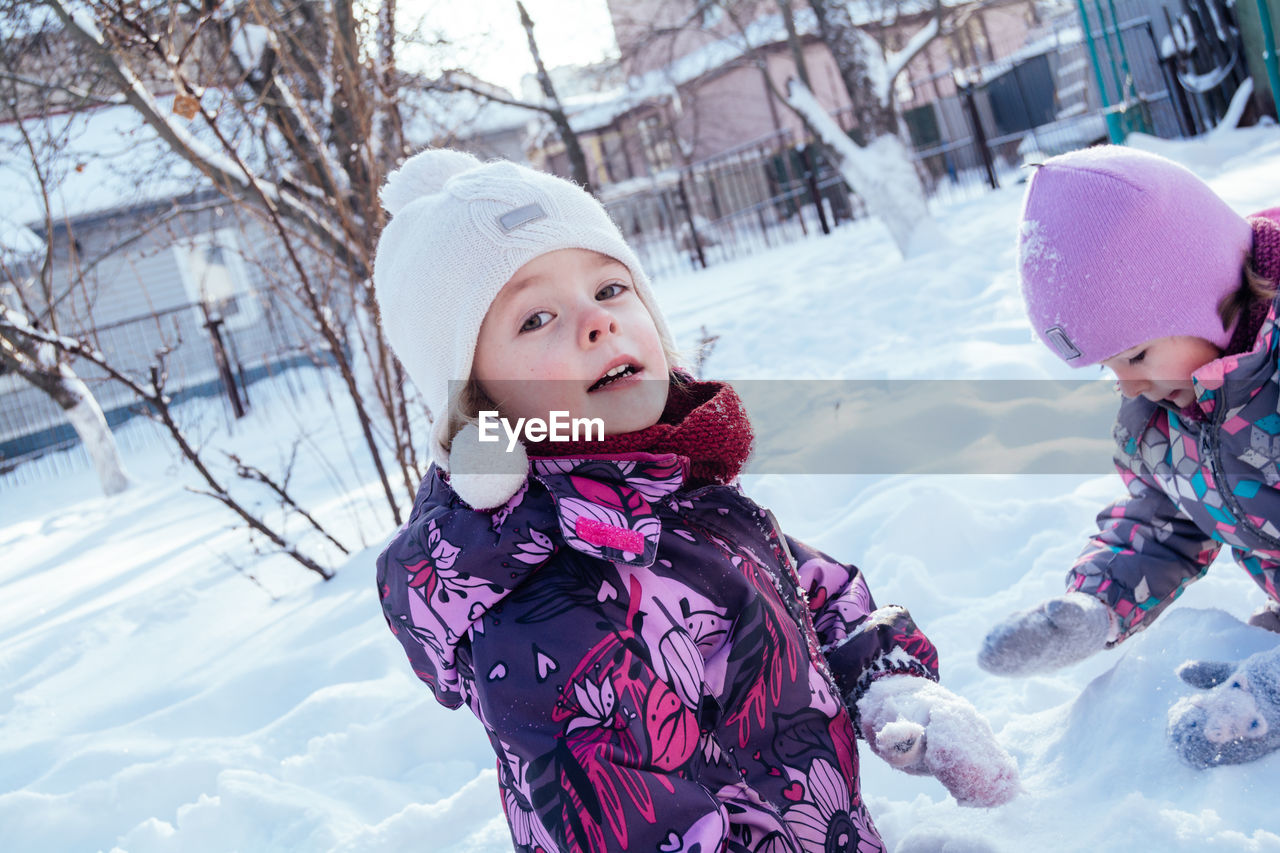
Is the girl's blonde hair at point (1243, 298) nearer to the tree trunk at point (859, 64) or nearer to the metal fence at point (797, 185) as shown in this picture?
the metal fence at point (797, 185)

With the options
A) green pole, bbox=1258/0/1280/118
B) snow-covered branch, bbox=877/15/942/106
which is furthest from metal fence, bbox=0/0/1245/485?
A: green pole, bbox=1258/0/1280/118

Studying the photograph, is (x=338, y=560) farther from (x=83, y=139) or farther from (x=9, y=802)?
(x=83, y=139)

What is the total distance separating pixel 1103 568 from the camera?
1800 millimetres

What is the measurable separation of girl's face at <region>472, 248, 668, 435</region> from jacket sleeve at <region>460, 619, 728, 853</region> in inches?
12.9

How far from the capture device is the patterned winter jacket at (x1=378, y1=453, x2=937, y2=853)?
107 cm

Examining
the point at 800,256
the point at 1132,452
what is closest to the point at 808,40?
the point at 800,256

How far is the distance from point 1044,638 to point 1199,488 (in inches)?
15.2

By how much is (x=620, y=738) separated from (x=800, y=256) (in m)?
10.3

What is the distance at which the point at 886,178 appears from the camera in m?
7.96

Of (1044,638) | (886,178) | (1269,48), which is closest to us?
(1044,638)

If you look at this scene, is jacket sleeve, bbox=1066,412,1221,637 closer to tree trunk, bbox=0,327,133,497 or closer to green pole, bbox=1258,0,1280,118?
green pole, bbox=1258,0,1280,118

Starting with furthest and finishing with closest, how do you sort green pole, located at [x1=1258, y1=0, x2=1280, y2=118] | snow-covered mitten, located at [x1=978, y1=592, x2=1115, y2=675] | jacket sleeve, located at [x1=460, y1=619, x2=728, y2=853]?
green pole, located at [x1=1258, y1=0, x2=1280, y2=118] → snow-covered mitten, located at [x1=978, y1=592, x2=1115, y2=675] → jacket sleeve, located at [x1=460, y1=619, x2=728, y2=853]

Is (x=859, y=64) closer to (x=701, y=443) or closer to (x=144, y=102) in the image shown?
(x=144, y=102)

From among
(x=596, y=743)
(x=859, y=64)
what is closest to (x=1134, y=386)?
(x=596, y=743)
